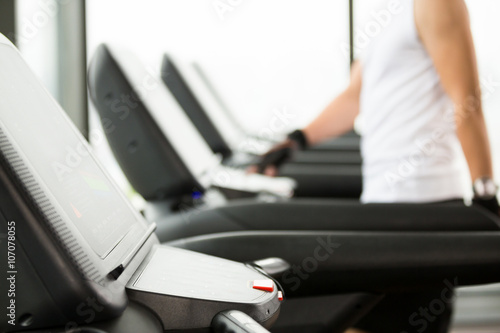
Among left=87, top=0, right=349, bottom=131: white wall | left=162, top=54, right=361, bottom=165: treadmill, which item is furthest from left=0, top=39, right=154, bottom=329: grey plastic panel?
left=87, top=0, right=349, bottom=131: white wall

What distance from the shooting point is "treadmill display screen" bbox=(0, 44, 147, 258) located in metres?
0.52

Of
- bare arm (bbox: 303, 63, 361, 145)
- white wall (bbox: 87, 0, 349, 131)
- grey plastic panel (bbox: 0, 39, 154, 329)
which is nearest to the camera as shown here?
grey plastic panel (bbox: 0, 39, 154, 329)

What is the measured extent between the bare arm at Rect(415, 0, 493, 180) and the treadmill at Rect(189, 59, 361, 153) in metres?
1.29

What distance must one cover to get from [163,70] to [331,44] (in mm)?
2276

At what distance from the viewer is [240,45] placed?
380 centimetres

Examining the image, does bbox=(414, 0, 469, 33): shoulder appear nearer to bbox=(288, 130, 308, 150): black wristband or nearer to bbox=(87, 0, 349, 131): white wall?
bbox=(288, 130, 308, 150): black wristband

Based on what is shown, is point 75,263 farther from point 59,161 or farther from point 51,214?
point 59,161

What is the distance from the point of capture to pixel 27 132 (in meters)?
0.55

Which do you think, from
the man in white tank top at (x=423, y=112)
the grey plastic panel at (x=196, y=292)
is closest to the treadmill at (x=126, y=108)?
the man in white tank top at (x=423, y=112)

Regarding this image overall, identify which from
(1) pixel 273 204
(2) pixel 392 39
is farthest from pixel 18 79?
(2) pixel 392 39

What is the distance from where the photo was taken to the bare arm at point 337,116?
1.78 metres

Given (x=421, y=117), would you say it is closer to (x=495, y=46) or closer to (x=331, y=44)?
(x=495, y=46)

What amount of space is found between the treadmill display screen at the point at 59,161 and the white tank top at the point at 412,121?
74 cm

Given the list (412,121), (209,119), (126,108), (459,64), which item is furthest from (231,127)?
(459,64)
